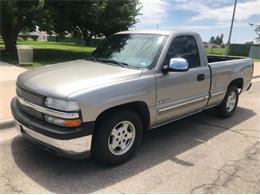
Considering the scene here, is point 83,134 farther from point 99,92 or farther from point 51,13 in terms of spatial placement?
point 51,13

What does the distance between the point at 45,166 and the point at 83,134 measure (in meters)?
0.85

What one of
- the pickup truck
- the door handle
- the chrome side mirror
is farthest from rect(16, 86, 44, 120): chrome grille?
the door handle

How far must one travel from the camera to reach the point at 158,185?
3660 mm

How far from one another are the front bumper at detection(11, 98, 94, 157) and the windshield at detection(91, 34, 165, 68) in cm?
137

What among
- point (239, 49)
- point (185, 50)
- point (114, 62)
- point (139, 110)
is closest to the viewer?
point (139, 110)

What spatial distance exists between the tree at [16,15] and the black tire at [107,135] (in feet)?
38.8

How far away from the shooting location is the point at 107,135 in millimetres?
3811

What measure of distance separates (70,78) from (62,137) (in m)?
0.82

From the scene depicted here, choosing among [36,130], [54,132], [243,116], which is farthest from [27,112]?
[243,116]

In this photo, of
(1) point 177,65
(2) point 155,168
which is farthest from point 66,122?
(1) point 177,65

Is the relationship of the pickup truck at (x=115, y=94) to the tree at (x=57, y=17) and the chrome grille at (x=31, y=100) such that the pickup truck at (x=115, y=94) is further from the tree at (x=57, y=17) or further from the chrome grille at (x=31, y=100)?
the tree at (x=57, y=17)

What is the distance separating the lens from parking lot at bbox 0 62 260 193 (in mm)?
3588

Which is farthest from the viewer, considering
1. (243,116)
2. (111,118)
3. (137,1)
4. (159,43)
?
(137,1)

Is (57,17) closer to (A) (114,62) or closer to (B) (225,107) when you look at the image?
(B) (225,107)
